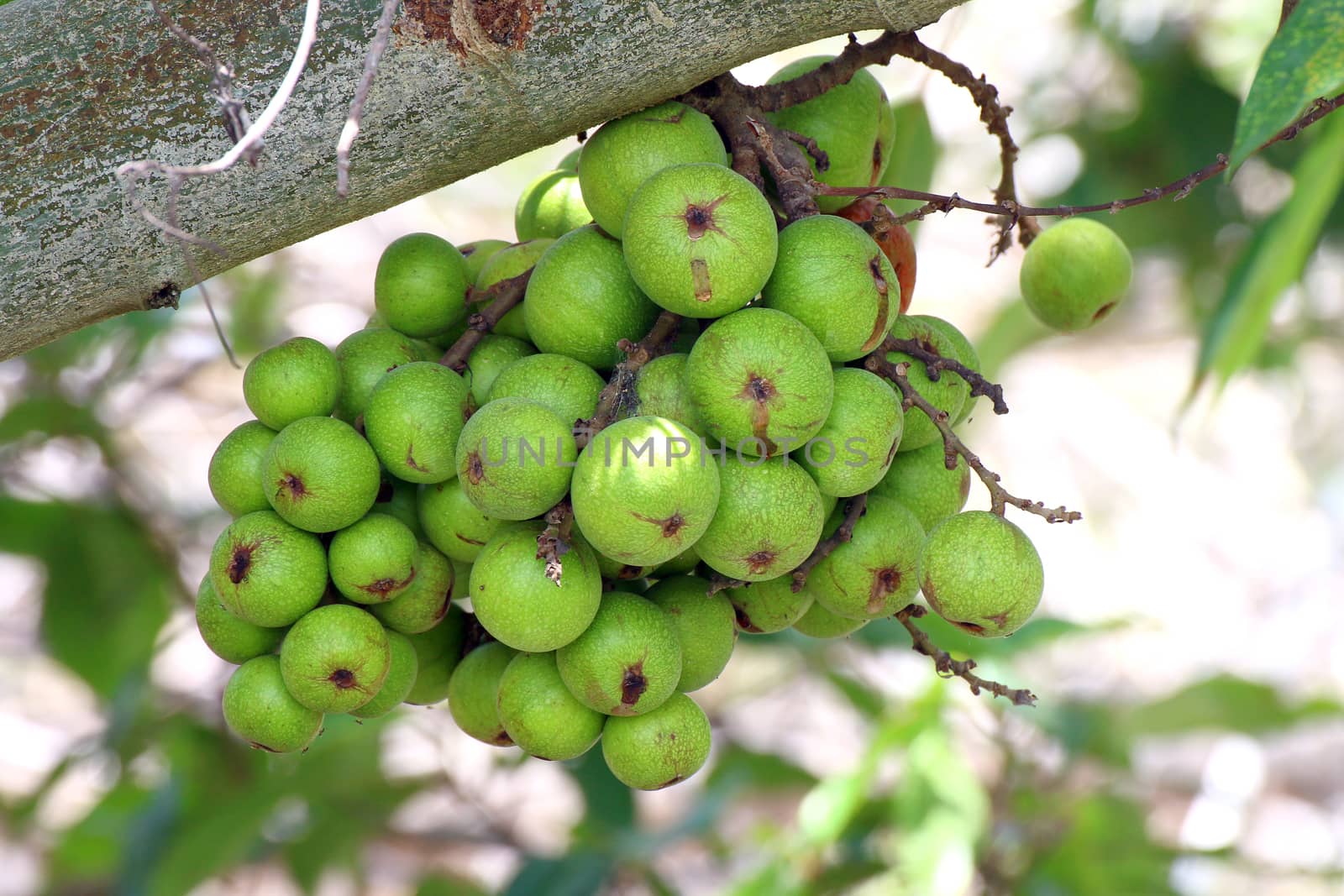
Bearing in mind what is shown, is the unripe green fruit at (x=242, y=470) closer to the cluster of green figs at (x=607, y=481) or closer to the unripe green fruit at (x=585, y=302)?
the cluster of green figs at (x=607, y=481)

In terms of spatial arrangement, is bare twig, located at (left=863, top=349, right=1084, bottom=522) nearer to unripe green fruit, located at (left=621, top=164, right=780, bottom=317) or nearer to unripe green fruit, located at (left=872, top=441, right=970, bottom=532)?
unripe green fruit, located at (left=872, top=441, right=970, bottom=532)

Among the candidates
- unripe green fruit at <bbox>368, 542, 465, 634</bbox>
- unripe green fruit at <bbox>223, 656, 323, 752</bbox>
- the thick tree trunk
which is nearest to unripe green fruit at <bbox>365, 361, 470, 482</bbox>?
unripe green fruit at <bbox>368, 542, 465, 634</bbox>

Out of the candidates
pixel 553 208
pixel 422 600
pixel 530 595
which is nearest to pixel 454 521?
pixel 422 600

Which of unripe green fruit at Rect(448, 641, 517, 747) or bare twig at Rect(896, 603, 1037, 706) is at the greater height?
unripe green fruit at Rect(448, 641, 517, 747)

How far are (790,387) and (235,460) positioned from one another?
2.71 feet

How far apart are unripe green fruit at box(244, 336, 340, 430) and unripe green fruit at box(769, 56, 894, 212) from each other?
80cm

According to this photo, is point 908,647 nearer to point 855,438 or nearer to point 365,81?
point 855,438

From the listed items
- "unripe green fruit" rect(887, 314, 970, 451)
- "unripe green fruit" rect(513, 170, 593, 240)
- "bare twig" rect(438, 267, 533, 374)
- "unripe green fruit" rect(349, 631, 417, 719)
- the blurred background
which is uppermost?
"unripe green fruit" rect(513, 170, 593, 240)

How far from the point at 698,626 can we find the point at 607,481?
35 cm

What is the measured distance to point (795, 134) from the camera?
1771 mm

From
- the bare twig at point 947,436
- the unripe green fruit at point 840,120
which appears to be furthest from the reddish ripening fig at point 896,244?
the bare twig at point 947,436

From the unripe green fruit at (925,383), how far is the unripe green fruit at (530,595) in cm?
53

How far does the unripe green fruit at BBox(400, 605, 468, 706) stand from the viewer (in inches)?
73.8

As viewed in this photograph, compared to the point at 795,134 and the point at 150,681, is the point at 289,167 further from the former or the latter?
the point at 150,681
